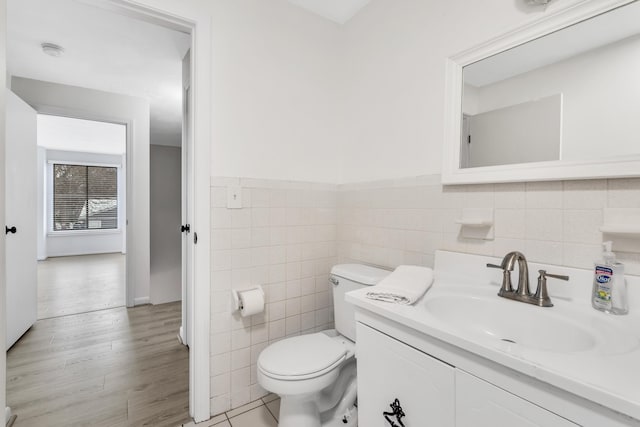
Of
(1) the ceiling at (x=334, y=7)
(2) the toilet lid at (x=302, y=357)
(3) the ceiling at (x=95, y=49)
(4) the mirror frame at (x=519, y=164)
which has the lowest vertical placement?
(2) the toilet lid at (x=302, y=357)

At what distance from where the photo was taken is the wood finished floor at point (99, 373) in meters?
1.57

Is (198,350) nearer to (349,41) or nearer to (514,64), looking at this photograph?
(514,64)

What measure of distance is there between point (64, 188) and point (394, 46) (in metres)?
7.56

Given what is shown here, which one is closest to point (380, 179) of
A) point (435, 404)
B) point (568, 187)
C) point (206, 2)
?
point (568, 187)

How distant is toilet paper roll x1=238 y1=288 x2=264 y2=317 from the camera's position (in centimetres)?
152

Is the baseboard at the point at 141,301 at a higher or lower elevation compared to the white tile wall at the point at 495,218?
lower

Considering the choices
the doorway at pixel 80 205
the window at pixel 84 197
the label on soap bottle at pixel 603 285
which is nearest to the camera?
the label on soap bottle at pixel 603 285

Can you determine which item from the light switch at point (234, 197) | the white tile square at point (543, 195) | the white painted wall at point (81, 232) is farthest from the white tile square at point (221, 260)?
the white painted wall at point (81, 232)

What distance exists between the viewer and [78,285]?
13.4ft

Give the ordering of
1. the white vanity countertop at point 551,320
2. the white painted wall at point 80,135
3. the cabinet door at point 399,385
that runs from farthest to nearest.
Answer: the white painted wall at point 80,135, the cabinet door at point 399,385, the white vanity countertop at point 551,320

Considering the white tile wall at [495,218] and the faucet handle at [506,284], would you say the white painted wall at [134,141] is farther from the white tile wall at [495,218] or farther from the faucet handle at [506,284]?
the faucet handle at [506,284]

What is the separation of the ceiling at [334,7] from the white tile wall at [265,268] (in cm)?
113

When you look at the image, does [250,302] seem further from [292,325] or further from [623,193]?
[623,193]

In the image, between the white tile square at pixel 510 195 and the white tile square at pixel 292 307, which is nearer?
the white tile square at pixel 510 195
